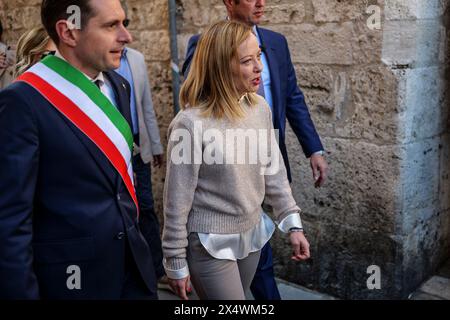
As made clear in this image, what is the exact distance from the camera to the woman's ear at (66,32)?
184 cm

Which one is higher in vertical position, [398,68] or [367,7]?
[367,7]

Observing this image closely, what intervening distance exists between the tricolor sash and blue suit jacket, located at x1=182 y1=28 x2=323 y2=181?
3.71 ft

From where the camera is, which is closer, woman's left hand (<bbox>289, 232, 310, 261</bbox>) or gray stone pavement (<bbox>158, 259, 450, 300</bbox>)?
woman's left hand (<bbox>289, 232, 310, 261</bbox>)

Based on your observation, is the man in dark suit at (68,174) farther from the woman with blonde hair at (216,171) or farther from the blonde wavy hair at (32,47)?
→ the blonde wavy hair at (32,47)

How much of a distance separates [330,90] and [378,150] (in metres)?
0.46

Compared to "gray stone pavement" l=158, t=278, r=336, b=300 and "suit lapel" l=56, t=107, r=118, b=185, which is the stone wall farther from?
"suit lapel" l=56, t=107, r=118, b=185

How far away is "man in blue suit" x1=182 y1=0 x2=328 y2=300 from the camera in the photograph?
116 inches

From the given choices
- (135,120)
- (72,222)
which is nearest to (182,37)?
(135,120)

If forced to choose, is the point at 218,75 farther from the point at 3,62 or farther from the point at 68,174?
the point at 3,62

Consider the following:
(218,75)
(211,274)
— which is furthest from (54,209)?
(218,75)

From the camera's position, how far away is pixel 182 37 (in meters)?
4.45

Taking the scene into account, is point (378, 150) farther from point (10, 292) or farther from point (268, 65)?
point (10, 292)

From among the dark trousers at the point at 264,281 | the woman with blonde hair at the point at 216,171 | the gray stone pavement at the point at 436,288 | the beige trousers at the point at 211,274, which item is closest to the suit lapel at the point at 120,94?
the woman with blonde hair at the point at 216,171

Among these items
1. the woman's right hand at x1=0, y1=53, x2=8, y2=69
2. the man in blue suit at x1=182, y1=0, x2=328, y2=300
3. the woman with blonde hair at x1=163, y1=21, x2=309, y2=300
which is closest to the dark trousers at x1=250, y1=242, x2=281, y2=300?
the man in blue suit at x1=182, y1=0, x2=328, y2=300
